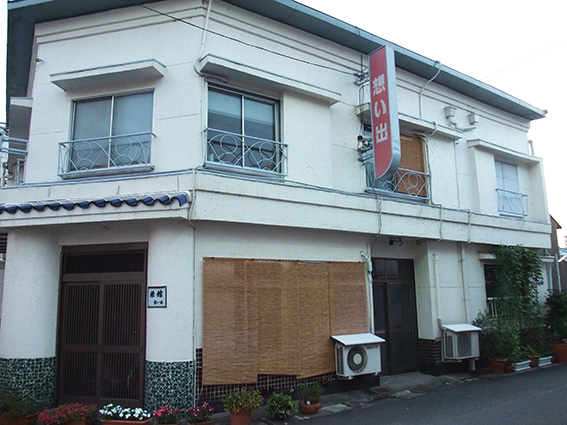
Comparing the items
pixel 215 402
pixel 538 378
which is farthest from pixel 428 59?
pixel 215 402

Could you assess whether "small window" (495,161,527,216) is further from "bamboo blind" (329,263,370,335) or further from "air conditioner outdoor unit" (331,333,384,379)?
"air conditioner outdoor unit" (331,333,384,379)

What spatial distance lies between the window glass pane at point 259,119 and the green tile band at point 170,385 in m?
4.46

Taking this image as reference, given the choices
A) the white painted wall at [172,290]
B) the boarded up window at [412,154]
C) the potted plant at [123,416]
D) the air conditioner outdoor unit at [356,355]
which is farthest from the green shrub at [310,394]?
the boarded up window at [412,154]

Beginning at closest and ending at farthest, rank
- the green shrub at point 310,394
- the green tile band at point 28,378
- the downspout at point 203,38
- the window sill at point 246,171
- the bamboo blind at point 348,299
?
the green tile band at point 28,378, the green shrub at point 310,394, the window sill at point 246,171, the downspout at point 203,38, the bamboo blind at point 348,299

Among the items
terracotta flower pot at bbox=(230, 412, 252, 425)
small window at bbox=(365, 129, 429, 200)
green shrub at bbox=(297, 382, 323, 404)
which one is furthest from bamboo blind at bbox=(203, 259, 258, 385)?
small window at bbox=(365, 129, 429, 200)

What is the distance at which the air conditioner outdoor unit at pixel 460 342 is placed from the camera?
1043 cm

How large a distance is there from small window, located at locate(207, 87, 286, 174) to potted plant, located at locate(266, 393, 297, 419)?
4.07 m

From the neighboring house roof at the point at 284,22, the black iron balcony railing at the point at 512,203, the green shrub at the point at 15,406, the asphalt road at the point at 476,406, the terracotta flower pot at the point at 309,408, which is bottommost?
the asphalt road at the point at 476,406

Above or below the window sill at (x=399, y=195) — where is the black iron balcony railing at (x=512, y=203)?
above

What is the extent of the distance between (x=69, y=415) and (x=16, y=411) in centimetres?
89

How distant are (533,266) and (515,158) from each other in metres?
3.72

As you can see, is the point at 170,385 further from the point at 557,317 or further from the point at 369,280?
the point at 557,317

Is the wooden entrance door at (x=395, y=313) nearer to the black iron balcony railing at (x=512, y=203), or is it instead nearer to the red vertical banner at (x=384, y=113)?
the red vertical banner at (x=384, y=113)

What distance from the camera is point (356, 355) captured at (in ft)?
29.0
